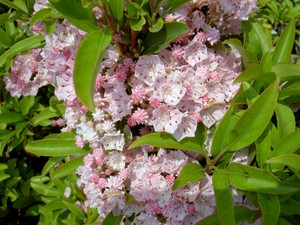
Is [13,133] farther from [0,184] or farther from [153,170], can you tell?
[153,170]

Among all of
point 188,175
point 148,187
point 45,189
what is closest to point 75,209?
point 45,189

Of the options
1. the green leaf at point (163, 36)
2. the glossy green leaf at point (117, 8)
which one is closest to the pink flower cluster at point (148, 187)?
the green leaf at point (163, 36)

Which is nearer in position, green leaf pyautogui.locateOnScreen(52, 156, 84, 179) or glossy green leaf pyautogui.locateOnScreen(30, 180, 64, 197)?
green leaf pyautogui.locateOnScreen(52, 156, 84, 179)

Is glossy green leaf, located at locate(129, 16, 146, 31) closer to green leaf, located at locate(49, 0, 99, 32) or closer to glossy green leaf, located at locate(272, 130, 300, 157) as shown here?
green leaf, located at locate(49, 0, 99, 32)

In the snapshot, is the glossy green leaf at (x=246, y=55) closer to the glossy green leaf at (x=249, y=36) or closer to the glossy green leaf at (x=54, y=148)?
the glossy green leaf at (x=249, y=36)

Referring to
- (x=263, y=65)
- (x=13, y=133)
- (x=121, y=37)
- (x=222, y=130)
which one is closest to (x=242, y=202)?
(x=222, y=130)

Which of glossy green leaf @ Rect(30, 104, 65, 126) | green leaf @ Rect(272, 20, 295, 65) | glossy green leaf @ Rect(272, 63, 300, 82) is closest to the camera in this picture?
glossy green leaf @ Rect(272, 63, 300, 82)

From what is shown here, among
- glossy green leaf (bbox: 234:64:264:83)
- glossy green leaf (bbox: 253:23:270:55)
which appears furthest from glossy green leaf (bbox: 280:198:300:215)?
glossy green leaf (bbox: 253:23:270:55)
